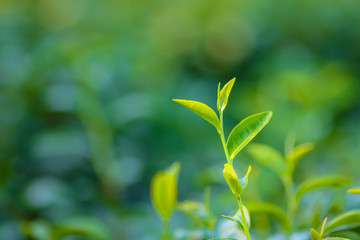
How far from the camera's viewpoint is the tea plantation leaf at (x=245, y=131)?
41cm

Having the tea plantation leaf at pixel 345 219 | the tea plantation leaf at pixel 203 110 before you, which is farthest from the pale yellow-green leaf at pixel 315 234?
the tea plantation leaf at pixel 203 110

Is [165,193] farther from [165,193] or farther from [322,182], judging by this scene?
[322,182]

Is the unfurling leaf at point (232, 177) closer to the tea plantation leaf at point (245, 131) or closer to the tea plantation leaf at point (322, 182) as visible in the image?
the tea plantation leaf at point (245, 131)

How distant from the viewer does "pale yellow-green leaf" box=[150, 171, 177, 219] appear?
1.72 ft

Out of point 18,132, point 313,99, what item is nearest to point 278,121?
point 313,99

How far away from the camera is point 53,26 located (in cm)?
261

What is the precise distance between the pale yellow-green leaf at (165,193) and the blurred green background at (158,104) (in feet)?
0.23

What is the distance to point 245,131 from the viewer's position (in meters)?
0.42

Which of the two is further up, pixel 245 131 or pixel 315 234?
pixel 245 131

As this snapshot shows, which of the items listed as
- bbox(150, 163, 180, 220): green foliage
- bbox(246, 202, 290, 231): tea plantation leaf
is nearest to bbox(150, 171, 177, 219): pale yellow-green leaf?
bbox(150, 163, 180, 220): green foliage

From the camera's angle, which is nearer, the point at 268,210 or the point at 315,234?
the point at 315,234

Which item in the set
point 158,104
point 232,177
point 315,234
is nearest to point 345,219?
point 315,234

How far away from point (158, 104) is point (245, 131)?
1.09m

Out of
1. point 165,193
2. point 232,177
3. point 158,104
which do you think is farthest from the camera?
point 158,104
